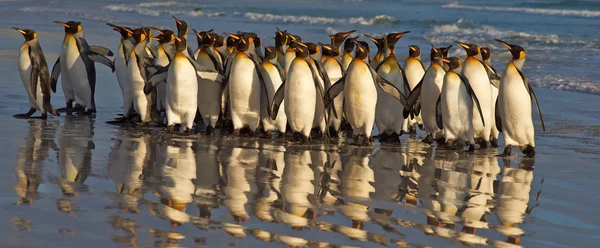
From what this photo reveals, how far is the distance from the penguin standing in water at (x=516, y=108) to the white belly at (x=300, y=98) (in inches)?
65.9

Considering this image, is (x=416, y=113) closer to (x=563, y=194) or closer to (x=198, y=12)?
(x=563, y=194)

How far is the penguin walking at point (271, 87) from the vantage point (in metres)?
8.71

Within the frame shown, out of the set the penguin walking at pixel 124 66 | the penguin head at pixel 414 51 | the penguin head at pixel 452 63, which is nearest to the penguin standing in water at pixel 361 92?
the penguin head at pixel 452 63

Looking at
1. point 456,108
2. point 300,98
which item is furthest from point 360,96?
point 456,108

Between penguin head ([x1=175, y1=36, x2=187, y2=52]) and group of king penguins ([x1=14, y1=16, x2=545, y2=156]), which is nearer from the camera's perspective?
group of king penguins ([x1=14, y1=16, x2=545, y2=156])

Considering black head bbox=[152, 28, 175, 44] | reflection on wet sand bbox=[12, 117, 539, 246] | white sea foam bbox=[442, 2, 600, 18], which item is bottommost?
reflection on wet sand bbox=[12, 117, 539, 246]

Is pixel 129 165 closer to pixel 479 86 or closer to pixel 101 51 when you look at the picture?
pixel 479 86

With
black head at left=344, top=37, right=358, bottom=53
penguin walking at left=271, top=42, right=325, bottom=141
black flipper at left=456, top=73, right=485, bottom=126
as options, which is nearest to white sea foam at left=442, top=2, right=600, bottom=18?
black head at left=344, top=37, right=358, bottom=53

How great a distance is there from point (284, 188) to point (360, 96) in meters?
2.43


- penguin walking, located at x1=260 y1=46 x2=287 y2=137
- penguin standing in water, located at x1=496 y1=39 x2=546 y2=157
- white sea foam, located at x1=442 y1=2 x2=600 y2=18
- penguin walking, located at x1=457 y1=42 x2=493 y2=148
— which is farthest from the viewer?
white sea foam, located at x1=442 y1=2 x2=600 y2=18

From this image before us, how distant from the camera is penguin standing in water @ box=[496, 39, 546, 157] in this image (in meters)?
8.06

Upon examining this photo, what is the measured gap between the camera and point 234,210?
536 centimetres

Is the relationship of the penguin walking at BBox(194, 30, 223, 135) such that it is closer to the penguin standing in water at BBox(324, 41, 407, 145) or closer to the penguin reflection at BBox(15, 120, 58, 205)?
the penguin standing in water at BBox(324, 41, 407, 145)

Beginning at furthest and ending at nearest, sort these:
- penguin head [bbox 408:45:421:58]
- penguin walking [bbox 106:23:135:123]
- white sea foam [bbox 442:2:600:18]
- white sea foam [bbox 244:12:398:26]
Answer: white sea foam [bbox 442:2:600:18] < white sea foam [bbox 244:12:398:26] < penguin walking [bbox 106:23:135:123] < penguin head [bbox 408:45:421:58]
